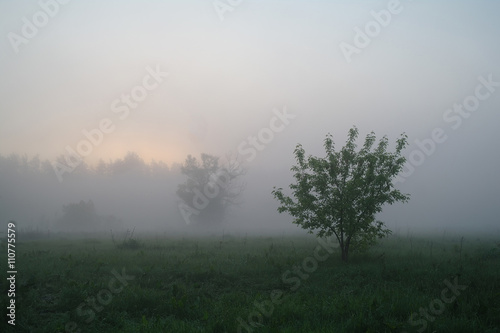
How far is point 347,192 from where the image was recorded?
13.6m

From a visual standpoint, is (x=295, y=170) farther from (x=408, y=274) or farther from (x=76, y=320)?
(x=76, y=320)

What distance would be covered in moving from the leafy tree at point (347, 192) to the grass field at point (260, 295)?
1.63 m

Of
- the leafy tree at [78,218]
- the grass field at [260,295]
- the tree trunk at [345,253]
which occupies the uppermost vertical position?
the leafy tree at [78,218]

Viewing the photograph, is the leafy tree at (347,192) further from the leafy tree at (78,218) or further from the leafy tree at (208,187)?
the leafy tree at (78,218)

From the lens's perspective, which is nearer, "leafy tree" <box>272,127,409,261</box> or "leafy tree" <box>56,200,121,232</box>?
"leafy tree" <box>272,127,409,261</box>

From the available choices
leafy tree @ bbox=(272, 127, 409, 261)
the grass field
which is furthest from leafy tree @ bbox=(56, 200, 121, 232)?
leafy tree @ bbox=(272, 127, 409, 261)

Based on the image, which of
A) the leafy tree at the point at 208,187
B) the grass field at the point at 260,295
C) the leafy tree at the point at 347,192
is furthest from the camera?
the leafy tree at the point at 208,187

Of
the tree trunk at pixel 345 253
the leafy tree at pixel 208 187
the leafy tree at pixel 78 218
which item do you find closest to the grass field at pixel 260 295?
the tree trunk at pixel 345 253

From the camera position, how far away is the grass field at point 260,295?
24.0 ft

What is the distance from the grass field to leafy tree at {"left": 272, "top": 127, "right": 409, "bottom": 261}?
163cm

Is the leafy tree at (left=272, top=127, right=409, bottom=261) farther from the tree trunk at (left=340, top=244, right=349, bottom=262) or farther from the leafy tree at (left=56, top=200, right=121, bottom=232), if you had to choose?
the leafy tree at (left=56, top=200, right=121, bottom=232)

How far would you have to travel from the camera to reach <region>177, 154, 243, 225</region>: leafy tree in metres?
58.0

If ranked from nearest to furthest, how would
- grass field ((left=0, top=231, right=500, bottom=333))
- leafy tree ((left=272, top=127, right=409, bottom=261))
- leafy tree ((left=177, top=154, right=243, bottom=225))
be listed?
grass field ((left=0, top=231, right=500, bottom=333)) → leafy tree ((left=272, top=127, right=409, bottom=261)) → leafy tree ((left=177, top=154, right=243, bottom=225))

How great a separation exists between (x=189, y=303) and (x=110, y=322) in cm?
232
